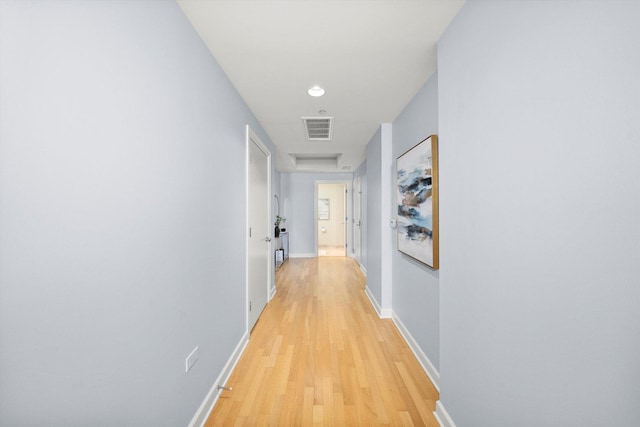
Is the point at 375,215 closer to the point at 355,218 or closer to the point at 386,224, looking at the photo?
the point at 386,224

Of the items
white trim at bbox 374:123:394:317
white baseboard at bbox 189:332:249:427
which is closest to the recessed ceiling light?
white trim at bbox 374:123:394:317

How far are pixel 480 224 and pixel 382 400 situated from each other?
139cm

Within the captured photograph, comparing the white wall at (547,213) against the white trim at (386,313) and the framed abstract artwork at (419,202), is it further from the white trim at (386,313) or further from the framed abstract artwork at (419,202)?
the white trim at (386,313)

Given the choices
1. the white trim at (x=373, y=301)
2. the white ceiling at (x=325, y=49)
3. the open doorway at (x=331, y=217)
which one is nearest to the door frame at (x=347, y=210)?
the open doorway at (x=331, y=217)

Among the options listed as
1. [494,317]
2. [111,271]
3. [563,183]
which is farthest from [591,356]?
[111,271]

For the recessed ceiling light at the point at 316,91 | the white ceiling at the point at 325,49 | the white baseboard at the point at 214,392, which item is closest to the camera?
the white ceiling at the point at 325,49

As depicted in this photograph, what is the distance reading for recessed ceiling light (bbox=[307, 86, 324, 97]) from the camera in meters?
2.23

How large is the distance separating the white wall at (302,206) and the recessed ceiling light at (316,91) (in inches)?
183

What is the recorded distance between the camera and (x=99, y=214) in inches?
33.6

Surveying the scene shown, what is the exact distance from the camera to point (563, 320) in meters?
0.79

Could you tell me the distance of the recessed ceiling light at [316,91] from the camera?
7.32 ft

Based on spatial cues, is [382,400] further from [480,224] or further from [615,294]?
[615,294]

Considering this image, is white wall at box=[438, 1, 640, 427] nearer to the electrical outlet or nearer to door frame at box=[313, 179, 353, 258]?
the electrical outlet

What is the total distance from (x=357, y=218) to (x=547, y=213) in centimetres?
546
